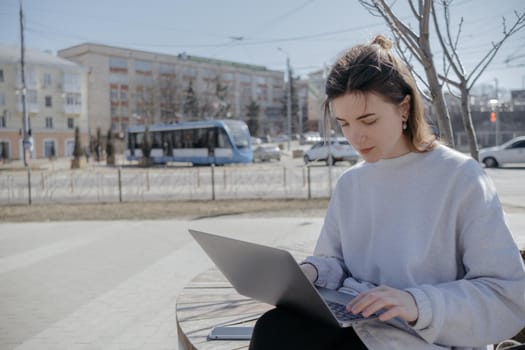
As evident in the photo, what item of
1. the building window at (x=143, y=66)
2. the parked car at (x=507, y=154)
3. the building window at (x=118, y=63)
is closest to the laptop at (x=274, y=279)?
the parked car at (x=507, y=154)

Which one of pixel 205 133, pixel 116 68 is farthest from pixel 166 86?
pixel 205 133

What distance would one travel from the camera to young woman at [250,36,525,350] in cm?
129

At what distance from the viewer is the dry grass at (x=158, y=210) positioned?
31.9 feet

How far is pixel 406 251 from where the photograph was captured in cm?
152

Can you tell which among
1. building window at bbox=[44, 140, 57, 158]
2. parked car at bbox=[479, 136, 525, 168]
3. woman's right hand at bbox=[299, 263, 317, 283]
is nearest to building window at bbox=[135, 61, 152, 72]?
building window at bbox=[44, 140, 57, 158]

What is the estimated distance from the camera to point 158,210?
34.7 ft

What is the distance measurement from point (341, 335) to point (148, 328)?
9.03 feet

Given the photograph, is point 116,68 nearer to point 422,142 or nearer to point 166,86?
point 166,86

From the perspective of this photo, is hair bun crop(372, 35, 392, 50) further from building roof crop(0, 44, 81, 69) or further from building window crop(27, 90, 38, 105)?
building window crop(27, 90, 38, 105)

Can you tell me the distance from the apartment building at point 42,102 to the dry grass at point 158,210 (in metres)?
45.8

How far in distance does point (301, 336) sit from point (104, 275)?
14.7ft

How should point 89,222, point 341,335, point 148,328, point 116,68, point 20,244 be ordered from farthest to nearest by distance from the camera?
1. point 116,68
2. point 89,222
3. point 20,244
4. point 148,328
5. point 341,335

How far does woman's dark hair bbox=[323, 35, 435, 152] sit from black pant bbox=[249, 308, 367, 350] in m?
0.66

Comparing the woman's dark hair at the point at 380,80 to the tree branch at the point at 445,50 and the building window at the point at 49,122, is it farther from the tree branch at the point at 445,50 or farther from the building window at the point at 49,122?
the building window at the point at 49,122
